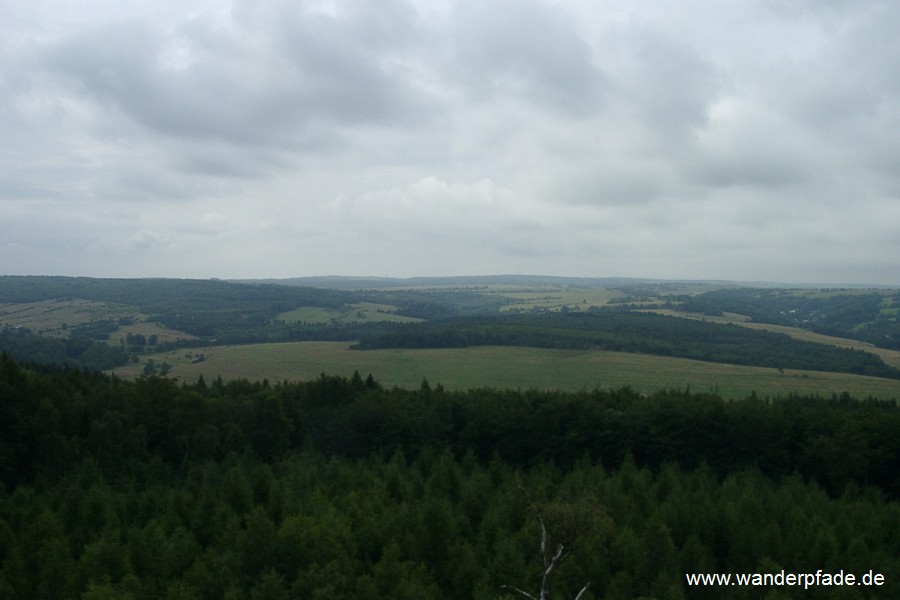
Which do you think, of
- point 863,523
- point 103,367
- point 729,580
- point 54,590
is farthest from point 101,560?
point 103,367

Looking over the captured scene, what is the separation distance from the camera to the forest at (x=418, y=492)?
29.7m

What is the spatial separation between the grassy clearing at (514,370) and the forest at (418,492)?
2744 cm

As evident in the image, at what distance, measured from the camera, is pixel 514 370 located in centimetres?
12038

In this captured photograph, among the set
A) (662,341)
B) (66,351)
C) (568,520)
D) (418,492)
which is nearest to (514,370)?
(662,341)

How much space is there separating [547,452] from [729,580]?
1377 inches

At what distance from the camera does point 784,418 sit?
6294 centimetres

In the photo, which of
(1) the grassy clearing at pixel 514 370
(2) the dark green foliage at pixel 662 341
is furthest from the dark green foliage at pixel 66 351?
(2) the dark green foliage at pixel 662 341

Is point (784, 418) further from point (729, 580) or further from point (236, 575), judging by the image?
point (236, 575)

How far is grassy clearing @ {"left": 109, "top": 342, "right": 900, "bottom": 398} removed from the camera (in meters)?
103

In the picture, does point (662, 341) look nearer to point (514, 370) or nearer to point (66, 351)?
point (514, 370)

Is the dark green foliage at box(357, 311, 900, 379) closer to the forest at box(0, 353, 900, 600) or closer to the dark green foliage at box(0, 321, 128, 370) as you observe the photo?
the dark green foliage at box(0, 321, 128, 370)

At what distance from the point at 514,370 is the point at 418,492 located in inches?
2959

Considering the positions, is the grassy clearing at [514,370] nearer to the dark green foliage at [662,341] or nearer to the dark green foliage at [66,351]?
the dark green foliage at [66,351]

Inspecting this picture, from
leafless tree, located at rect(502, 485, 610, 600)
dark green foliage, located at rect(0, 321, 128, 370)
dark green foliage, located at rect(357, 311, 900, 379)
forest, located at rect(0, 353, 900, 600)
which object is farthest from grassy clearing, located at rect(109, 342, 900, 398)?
leafless tree, located at rect(502, 485, 610, 600)
